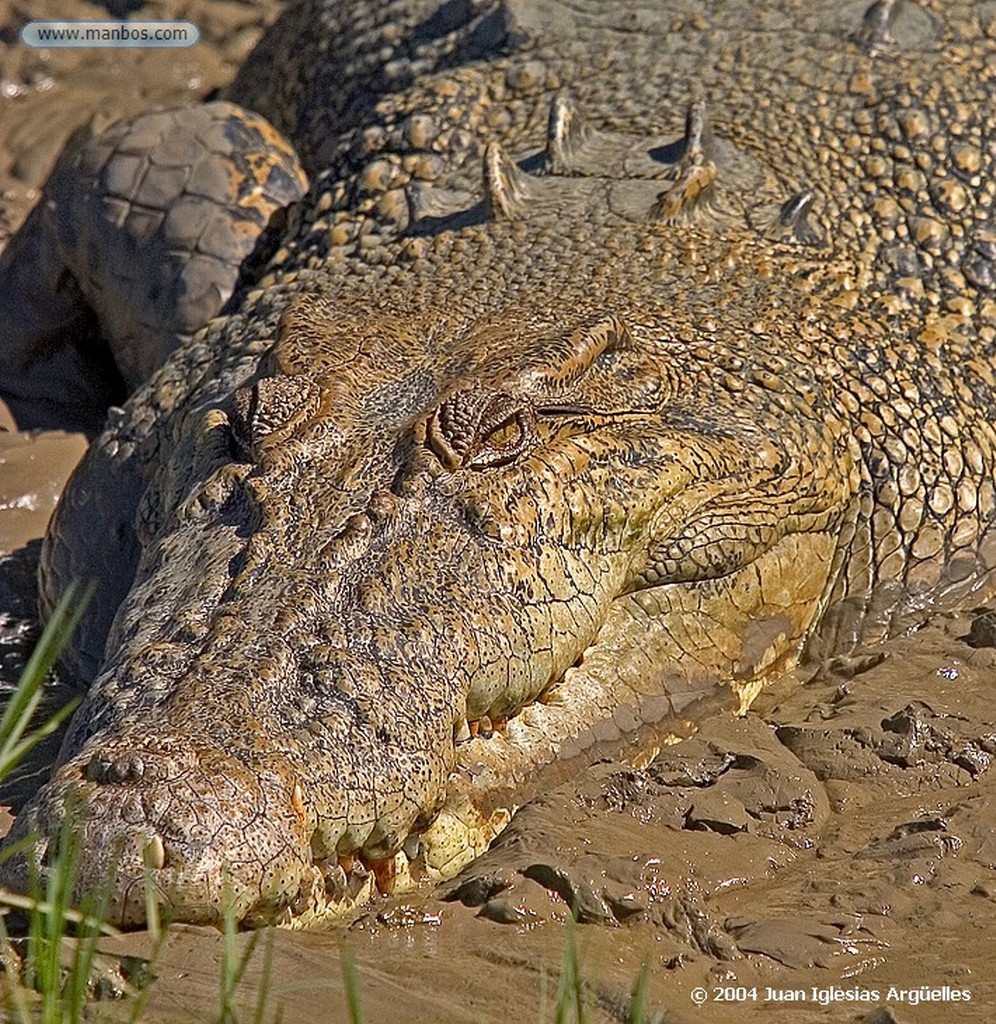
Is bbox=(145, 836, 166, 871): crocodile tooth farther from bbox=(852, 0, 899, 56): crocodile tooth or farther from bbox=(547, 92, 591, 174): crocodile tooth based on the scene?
bbox=(852, 0, 899, 56): crocodile tooth

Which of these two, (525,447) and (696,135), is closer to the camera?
(525,447)

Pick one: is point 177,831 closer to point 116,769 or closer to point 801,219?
point 116,769

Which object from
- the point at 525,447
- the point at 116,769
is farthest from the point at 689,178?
the point at 116,769

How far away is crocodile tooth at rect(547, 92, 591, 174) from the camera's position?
5266mm

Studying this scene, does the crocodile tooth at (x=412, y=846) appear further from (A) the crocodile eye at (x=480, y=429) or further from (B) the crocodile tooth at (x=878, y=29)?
(B) the crocodile tooth at (x=878, y=29)

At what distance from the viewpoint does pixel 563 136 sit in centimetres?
529

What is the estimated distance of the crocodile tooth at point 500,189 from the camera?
5055 millimetres

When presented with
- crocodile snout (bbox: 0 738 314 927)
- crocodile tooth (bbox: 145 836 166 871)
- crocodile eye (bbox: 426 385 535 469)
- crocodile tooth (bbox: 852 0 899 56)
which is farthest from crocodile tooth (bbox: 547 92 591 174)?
crocodile tooth (bbox: 145 836 166 871)

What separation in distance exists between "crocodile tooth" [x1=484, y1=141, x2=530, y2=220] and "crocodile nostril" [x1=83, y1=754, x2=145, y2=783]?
2.40 metres

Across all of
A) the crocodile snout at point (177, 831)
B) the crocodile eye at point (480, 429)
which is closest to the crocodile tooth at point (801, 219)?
the crocodile eye at point (480, 429)

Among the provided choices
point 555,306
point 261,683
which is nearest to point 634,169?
point 555,306

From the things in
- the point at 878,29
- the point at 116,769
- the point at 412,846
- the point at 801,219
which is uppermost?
the point at 878,29

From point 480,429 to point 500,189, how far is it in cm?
143

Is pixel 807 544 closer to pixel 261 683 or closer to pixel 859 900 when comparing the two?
pixel 859 900
